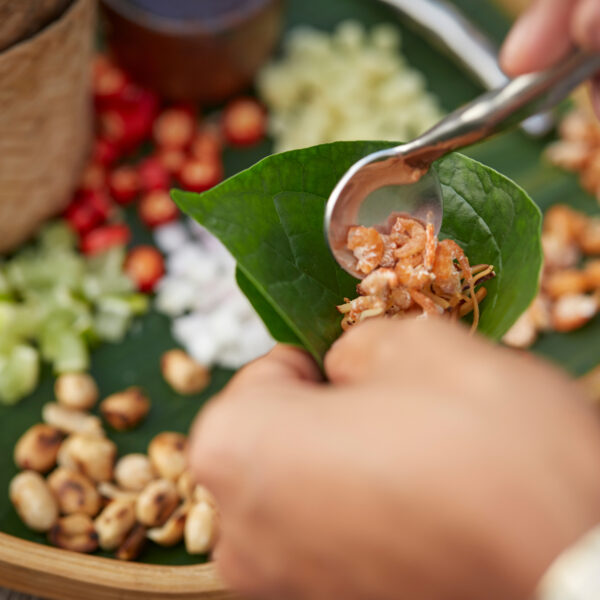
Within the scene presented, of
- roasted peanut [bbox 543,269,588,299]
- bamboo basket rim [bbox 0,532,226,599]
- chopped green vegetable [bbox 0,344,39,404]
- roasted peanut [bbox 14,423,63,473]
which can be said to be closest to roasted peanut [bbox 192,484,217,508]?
bamboo basket rim [bbox 0,532,226,599]

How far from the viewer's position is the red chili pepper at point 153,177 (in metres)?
1.28


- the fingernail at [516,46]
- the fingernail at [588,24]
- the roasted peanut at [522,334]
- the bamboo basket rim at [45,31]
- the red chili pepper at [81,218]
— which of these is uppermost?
the fingernail at [588,24]

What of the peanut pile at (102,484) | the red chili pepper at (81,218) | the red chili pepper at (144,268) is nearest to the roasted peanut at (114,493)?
the peanut pile at (102,484)

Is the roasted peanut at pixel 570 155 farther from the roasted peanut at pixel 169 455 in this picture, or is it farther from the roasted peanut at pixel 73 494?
the roasted peanut at pixel 73 494

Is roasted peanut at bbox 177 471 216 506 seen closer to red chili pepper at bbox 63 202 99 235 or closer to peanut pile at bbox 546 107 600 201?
red chili pepper at bbox 63 202 99 235

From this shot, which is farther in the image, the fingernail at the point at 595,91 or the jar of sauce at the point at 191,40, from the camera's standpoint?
the jar of sauce at the point at 191,40

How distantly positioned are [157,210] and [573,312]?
70 cm

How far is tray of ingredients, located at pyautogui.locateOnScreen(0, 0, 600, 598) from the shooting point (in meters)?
0.74

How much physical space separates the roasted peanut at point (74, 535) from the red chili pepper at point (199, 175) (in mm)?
580

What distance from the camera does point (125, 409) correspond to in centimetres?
105

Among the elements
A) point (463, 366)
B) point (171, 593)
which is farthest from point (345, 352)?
point (171, 593)

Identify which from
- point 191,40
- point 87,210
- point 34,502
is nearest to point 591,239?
point 191,40

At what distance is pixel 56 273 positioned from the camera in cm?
118

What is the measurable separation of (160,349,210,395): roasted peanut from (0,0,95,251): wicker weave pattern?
1.03 feet
